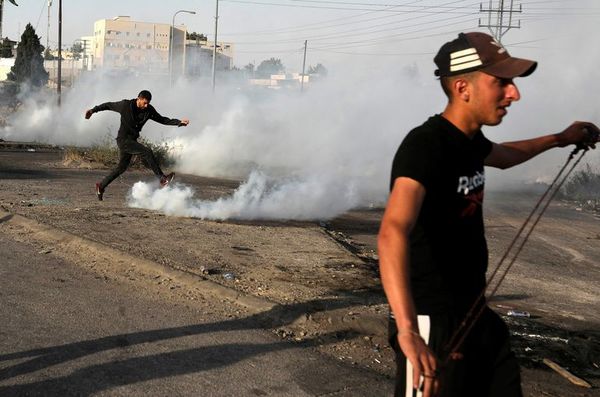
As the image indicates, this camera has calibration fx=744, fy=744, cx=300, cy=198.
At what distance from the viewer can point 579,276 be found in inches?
416

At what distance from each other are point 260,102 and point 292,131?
243cm

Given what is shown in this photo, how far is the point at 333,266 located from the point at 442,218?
18.9ft

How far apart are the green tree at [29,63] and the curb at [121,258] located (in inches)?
1986

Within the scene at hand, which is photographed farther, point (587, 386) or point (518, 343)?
point (518, 343)

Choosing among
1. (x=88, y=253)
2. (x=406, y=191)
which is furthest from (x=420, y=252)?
(x=88, y=253)

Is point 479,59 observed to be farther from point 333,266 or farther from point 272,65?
point 272,65

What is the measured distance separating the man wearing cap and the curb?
3652 millimetres

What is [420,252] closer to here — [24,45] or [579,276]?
[579,276]

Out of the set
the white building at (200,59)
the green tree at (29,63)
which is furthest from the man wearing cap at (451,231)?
the green tree at (29,63)

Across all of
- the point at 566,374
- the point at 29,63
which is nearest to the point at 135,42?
the point at 29,63

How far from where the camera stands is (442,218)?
2.64 metres

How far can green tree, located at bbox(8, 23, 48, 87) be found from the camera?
60494 mm

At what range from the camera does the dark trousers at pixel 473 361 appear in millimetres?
2604

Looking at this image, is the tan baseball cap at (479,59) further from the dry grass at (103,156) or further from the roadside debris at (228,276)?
the dry grass at (103,156)
